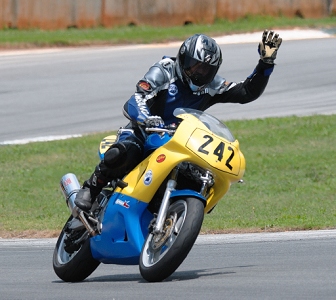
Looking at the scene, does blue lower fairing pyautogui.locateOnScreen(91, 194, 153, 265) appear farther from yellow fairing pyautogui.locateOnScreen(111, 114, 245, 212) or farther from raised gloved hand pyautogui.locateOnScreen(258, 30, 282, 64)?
raised gloved hand pyautogui.locateOnScreen(258, 30, 282, 64)

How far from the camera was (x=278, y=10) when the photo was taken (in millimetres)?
29188

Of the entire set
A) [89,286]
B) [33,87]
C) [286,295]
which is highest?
[286,295]

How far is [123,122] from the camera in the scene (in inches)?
722

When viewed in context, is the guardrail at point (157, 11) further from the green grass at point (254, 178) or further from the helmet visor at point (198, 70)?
the helmet visor at point (198, 70)

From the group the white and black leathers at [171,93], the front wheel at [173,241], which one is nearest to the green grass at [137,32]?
the white and black leathers at [171,93]

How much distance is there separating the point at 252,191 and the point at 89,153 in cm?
379

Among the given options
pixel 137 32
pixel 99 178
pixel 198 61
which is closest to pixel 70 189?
pixel 99 178

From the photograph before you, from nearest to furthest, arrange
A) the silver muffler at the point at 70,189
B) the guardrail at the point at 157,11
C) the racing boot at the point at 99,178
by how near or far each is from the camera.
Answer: the racing boot at the point at 99,178, the silver muffler at the point at 70,189, the guardrail at the point at 157,11

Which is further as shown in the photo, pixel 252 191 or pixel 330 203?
pixel 252 191

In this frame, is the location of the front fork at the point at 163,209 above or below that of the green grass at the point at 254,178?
above

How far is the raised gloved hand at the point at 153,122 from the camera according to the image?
21.1 feet

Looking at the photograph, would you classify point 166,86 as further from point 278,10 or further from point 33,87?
point 278,10

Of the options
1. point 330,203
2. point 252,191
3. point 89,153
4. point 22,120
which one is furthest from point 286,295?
point 22,120

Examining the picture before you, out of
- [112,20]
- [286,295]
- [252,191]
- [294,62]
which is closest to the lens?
[286,295]
